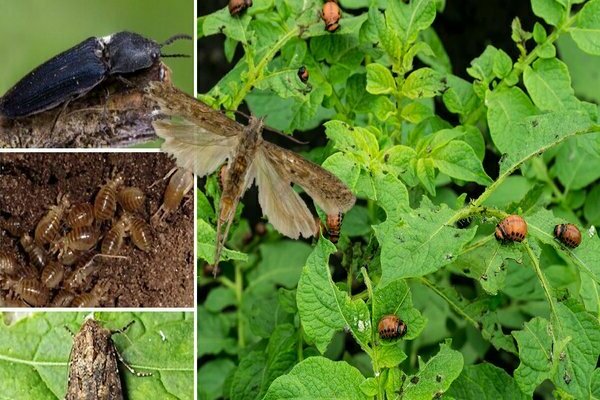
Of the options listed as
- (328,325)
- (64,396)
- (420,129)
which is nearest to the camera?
(328,325)

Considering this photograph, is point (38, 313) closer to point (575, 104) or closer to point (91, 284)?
point (91, 284)

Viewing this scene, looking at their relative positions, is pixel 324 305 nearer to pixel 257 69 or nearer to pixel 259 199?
pixel 259 199

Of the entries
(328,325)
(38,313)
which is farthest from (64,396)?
(328,325)

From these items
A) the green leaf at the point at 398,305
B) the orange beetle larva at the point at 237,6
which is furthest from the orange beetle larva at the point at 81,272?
the orange beetle larva at the point at 237,6

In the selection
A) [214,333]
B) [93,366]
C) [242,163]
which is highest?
[242,163]

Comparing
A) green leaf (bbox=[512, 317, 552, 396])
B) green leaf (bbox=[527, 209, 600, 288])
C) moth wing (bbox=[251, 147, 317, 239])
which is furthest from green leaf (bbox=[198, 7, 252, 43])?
green leaf (bbox=[512, 317, 552, 396])

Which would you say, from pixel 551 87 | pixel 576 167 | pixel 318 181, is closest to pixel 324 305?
pixel 318 181

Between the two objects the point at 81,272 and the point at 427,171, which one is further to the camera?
the point at 427,171
